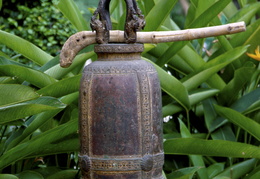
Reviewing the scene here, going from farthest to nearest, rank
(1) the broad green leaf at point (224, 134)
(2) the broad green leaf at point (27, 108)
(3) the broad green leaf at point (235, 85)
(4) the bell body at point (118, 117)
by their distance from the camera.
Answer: (1) the broad green leaf at point (224, 134), (3) the broad green leaf at point (235, 85), (2) the broad green leaf at point (27, 108), (4) the bell body at point (118, 117)

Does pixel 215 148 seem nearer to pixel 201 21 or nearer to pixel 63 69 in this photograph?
pixel 201 21

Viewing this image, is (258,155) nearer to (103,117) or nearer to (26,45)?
(103,117)

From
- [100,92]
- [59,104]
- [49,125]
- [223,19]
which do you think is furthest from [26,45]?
[223,19]

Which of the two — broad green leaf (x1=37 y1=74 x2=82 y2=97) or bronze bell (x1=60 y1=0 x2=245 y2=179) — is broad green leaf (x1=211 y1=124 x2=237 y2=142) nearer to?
broad green leaf (x1=37 y1=74 x2=82 y2=97)

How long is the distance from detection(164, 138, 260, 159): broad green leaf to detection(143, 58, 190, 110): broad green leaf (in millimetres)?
354

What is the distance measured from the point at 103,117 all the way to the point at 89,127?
0.08 m

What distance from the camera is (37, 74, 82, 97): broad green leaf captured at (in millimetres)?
2748

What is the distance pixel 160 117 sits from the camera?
2293 millimetres

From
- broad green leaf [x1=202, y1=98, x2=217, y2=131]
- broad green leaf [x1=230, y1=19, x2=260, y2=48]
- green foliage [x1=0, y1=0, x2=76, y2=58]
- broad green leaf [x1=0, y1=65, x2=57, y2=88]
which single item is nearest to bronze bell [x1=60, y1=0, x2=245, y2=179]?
broad green leaf [x1=0, y1=65, x2=57, y2=88]

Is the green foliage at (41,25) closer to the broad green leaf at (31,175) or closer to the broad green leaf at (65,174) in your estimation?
the broad green leaf at (65,174)

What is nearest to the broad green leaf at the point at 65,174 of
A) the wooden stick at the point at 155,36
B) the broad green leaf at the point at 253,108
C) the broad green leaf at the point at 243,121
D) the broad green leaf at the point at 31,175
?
the broad green leaf at the point at 31,175

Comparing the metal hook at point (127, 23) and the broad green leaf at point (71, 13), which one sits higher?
the broad green leaf at point (71, 13)

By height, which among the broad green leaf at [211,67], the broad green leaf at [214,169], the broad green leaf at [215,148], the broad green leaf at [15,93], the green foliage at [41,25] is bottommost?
the broad green leaf at [214,169]

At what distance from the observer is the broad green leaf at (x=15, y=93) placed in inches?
96.6
